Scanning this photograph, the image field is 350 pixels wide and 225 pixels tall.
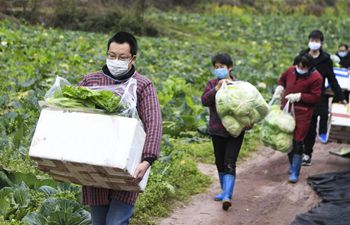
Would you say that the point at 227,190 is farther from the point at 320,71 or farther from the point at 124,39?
the point at 124,39

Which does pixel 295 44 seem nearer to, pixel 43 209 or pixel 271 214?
pixel 271 214

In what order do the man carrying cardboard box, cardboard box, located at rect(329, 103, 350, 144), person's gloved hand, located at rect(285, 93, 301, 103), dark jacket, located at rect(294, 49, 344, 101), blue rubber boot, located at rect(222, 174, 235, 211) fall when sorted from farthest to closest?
1. dark jacket, located at rect(294, 49, 344, 101)
2. person's gloved hand, located at rect(285, 93, 301, 103)
3. cardboard box, located at rect(329, 103, 350, 144)
4. blue rubber boot, located at rect(222, 174, 235, 211)
5. the man carrying cardboard box

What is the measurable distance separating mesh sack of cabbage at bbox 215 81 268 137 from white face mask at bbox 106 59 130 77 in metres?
2.56

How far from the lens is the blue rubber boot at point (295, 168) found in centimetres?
759

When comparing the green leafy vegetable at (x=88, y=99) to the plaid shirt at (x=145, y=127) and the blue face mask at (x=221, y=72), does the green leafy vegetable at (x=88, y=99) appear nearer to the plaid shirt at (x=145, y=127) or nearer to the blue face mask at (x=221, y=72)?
the plaid shirt at (x=145, y=127)

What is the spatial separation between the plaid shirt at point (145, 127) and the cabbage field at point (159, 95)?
98cm

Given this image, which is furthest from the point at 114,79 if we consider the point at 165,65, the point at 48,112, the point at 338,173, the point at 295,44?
the point at 295,44

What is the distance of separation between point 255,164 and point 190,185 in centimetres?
192

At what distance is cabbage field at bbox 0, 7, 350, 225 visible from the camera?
5.35m

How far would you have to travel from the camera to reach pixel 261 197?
710 centimetres

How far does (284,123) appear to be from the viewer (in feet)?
24.5

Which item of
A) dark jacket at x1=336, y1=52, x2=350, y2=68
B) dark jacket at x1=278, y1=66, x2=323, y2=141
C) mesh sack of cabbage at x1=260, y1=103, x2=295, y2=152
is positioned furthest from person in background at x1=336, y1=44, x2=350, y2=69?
mesh sack of cabbage at x1=260, y1=103, x2=295, y2=152

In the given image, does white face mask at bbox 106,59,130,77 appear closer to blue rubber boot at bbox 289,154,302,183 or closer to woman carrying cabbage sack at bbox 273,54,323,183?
woman carrying cabbage sack at bbox 273,54,323,183

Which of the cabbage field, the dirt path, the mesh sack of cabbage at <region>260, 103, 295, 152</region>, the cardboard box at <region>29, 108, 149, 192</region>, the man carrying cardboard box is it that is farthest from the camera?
the mesh sack of cabbage at <region>260, 103, 295, 152</region>
